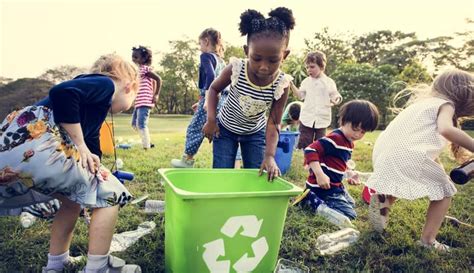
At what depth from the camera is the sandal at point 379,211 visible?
195 cm

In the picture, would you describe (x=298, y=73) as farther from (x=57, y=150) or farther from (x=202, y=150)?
(x=57, y=150)

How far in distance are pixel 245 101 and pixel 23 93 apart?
68.6 inches

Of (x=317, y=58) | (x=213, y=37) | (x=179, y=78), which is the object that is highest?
(x=213, y=37)

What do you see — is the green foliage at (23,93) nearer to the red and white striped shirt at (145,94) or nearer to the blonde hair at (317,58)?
the red and white striped shirt at (145,94)

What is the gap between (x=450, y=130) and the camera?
5.68ft

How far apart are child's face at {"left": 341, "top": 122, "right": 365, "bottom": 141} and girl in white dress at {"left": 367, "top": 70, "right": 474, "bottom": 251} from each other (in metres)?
0.36

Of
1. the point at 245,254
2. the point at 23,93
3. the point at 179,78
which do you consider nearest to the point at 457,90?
the point at 245,254

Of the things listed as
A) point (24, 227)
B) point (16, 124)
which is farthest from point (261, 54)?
point (24, 227)

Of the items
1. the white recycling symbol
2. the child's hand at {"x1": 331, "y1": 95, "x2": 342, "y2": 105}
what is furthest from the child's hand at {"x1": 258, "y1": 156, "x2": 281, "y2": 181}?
the child's hand at {"x1": 331, "y1": 95, "x2": 342, "y2": 105}

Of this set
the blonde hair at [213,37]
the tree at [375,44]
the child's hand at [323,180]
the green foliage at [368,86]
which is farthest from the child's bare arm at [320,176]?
the tree at [375,44]

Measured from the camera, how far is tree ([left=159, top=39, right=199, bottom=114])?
19.4m

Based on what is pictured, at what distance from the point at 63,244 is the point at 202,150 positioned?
12.1 feet

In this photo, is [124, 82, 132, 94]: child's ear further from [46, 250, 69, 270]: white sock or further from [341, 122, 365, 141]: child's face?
[341, 122, 365, 141]: child's face

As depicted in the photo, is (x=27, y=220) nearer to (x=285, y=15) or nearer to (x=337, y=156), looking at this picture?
(x=285, y=15)
